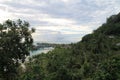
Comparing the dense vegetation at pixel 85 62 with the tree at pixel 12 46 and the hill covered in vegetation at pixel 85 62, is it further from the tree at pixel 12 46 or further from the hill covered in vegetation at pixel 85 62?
the tree at pixel 12 46

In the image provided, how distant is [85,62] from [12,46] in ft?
184

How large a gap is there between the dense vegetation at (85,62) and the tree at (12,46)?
9.98 m

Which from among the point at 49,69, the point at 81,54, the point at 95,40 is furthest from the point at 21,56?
the point at 95,40

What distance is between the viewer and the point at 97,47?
333ft

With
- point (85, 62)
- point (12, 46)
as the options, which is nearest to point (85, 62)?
point (85, 62)

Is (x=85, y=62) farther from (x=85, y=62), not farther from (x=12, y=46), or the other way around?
(x=12, y=46)

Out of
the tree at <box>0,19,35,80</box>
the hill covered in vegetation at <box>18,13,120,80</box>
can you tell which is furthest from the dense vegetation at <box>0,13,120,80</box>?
the tree at <box>0,19,35,80</box>

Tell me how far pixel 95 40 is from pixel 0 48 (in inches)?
3275

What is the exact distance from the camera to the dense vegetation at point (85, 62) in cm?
4228

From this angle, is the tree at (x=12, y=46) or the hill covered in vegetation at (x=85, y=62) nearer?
the tree at (x=12, y=46)

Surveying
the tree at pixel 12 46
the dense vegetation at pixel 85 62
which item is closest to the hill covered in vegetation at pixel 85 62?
the dense vegetation at pixel 85 62

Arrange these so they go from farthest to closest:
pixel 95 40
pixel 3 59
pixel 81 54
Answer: pixel 95 40, pixel 81 54, pixel 3 59

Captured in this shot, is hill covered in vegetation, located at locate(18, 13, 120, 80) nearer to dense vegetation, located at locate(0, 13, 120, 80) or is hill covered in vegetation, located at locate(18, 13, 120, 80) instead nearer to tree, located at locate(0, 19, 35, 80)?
dense vegetation, located at locate(0, 13, 120, 80)

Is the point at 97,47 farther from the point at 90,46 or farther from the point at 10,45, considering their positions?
the point at 10,45
